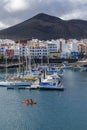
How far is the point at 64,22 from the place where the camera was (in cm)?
11588

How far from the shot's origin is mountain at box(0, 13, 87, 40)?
338 ft

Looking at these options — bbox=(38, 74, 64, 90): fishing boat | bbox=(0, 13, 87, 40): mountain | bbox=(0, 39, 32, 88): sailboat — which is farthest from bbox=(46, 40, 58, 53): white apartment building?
bbox=(38, 74, 64, 90): fishing boat

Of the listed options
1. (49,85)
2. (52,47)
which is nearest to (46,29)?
(52,47)

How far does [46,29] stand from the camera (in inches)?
4220

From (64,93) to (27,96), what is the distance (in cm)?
212

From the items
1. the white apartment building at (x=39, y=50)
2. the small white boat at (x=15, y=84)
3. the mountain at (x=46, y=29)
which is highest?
the mountain at (x=46, y=29)

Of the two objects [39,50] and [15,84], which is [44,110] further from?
[39,50]

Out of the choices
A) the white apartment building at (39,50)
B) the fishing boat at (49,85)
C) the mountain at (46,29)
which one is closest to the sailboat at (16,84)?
the fishing boat at (49,85)

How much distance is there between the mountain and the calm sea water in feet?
244

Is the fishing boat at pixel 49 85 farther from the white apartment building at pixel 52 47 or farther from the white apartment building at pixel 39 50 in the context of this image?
the white apartment building at pixel 52 47

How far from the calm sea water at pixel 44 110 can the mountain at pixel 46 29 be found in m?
74.4

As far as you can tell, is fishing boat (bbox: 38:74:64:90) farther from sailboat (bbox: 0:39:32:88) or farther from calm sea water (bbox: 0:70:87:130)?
A: sailboat (bbox: 0:39:32:88)

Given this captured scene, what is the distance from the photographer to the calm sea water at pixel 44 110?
17.4m

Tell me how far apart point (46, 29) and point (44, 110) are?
8772cm
